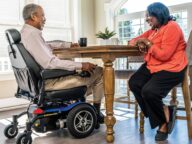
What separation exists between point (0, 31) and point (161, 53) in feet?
9.01

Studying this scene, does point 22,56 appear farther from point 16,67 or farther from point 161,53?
point 161,53

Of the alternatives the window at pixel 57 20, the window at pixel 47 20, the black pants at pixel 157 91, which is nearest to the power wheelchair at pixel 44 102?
the black pants at pixel 157 91

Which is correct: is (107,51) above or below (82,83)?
above

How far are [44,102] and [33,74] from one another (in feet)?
0.87

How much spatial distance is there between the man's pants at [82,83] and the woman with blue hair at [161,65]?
420mm

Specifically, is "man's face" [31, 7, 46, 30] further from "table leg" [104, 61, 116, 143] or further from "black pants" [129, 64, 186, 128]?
"black pants" [129, 64, 186, 128]

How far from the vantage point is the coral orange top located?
2.02 m

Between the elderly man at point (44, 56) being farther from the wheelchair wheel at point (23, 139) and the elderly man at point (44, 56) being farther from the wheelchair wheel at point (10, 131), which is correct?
the wheelchair wheel at point (10, 131)

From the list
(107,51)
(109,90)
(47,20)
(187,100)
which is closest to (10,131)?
(109,90)

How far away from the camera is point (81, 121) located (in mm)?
2258

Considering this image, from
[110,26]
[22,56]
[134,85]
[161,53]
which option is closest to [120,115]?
[134,85]

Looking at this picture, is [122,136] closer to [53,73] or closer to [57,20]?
[53,73]

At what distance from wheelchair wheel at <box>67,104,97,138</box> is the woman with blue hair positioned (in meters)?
0.49

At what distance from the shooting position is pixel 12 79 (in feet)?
13.0
